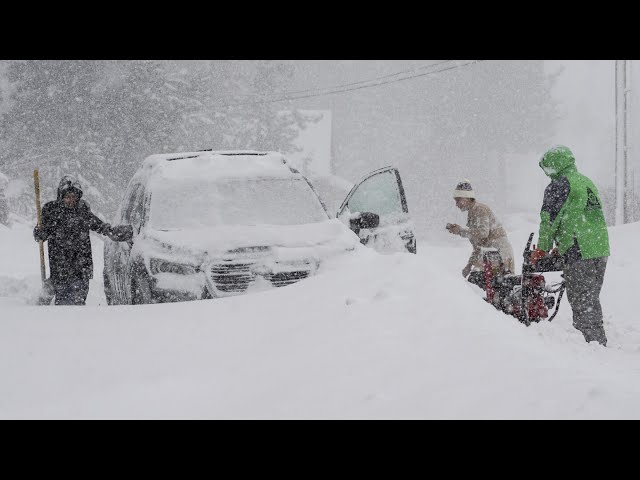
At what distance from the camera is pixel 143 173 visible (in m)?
7.88

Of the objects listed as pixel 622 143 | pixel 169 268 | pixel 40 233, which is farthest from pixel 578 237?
pixel 622 143

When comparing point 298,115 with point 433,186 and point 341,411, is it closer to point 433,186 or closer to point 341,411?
point 433,186

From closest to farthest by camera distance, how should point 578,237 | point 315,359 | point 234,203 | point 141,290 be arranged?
point 315,359, point 141,290, point 578,237, point 234,203

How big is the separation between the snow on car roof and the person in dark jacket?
704 mm

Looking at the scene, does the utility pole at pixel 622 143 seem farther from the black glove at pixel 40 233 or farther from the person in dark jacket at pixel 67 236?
the black glove at pixel 40 233

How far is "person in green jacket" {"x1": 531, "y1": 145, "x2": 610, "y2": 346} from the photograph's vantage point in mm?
6855

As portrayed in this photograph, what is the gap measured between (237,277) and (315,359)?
7.07 feet

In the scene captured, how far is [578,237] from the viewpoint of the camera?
686 centimetres

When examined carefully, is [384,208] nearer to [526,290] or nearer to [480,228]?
[480,228]

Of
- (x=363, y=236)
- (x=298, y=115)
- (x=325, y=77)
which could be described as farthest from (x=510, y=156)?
(x=363, y=236)

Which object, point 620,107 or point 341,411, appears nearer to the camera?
point 341,411

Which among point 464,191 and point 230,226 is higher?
point 464,191

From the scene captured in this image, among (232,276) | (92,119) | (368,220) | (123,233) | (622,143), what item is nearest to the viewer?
(232,276)

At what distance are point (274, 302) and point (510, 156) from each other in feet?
185
